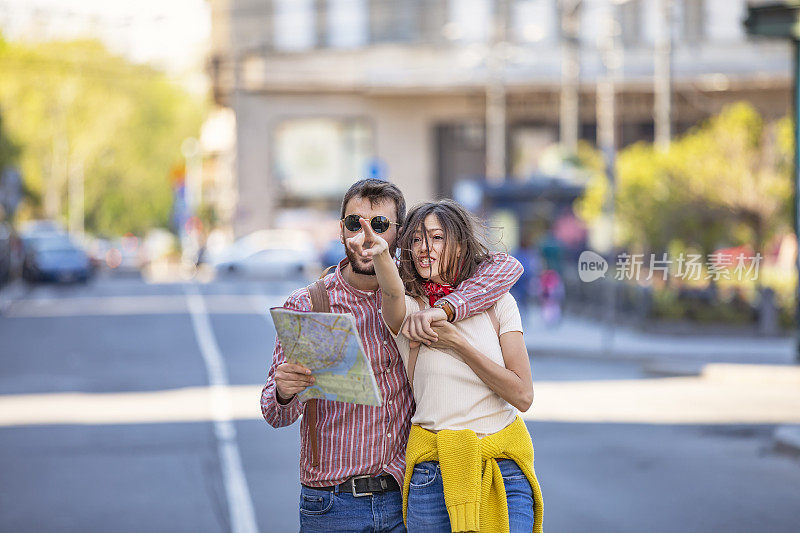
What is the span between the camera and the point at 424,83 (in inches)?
2459

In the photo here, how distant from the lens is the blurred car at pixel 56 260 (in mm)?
43500

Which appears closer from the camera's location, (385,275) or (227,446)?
(385,275)

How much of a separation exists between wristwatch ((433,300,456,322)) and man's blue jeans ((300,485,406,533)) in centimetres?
62

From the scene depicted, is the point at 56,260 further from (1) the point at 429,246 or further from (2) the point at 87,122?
(1) the point at 429,246

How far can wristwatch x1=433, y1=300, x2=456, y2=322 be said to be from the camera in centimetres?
379

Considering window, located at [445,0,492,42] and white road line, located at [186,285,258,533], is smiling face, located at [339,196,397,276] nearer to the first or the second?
white road line, located at [186,285,258,533]

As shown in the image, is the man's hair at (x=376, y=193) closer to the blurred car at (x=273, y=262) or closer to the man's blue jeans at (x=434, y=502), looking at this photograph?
the man's blue jeans at (x=434, y=502)

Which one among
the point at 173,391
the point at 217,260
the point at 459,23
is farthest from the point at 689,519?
the point at 459,23

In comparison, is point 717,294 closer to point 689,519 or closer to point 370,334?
point 689,519

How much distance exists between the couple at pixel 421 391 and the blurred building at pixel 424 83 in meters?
58.0

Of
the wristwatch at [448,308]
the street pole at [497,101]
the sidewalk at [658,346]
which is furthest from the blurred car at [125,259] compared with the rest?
the wristwatch at [448,308]

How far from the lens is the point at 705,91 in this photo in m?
63.1

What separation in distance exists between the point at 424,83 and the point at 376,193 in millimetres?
59238

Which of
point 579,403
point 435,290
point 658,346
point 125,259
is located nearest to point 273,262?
point 125,259
